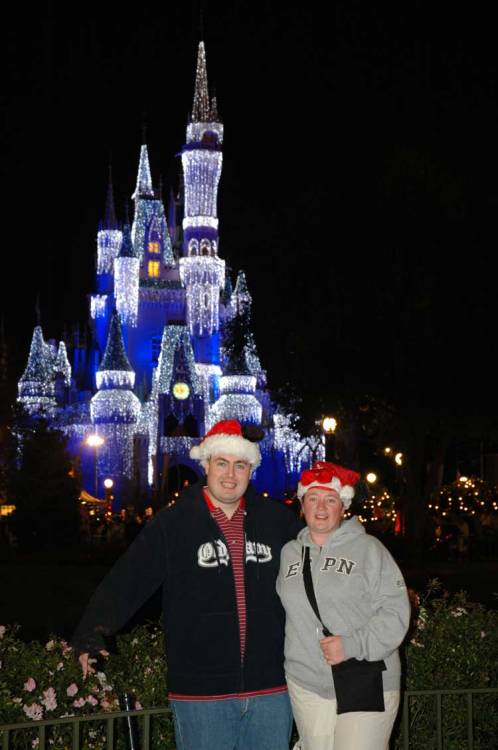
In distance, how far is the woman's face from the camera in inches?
191

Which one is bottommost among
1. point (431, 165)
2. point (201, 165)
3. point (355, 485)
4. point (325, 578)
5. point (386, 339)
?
point (325, 578)

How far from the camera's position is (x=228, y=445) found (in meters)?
5.12

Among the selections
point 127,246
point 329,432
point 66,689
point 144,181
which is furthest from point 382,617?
point 144,181

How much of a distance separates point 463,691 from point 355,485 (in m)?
1.48

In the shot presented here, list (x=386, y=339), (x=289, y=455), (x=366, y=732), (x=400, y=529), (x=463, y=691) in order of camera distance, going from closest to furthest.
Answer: (x=366, y=732), (x=463, y=691), (x=386, y=339), (x=400, y=529), (x=289, y=455)

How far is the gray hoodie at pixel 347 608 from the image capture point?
4.57 metres

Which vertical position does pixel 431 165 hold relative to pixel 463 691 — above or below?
above

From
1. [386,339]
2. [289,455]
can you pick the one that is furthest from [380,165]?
[289,455]

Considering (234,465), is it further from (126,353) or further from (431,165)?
(126,353)

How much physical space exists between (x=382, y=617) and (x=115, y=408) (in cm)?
4724

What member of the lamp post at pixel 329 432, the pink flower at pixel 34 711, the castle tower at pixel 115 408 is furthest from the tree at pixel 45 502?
the pink flower at pixel 34 711

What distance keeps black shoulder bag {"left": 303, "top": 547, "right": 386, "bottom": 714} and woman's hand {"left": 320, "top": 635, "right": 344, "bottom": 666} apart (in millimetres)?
55

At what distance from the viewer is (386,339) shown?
2620 cm

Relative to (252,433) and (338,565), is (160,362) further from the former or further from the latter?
(338,565)
